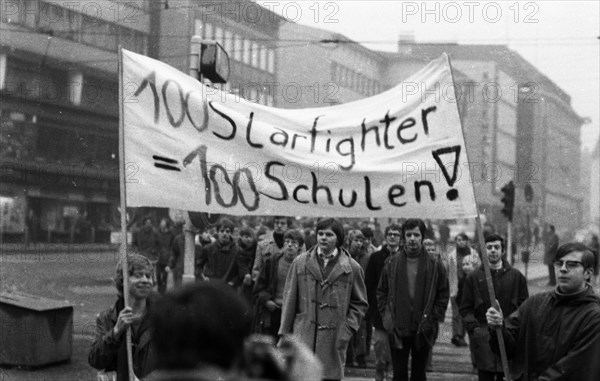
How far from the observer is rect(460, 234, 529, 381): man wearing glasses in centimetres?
712

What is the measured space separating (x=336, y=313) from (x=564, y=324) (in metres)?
2.40

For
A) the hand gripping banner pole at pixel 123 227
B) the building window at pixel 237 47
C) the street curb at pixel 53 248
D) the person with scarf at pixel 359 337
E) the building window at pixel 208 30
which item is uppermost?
the building window at pixel 208 30

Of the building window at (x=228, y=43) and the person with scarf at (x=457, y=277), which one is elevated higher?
the building window at (x=228, y=43)

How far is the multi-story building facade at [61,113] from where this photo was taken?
28.8m

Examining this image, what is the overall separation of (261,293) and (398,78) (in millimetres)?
47673

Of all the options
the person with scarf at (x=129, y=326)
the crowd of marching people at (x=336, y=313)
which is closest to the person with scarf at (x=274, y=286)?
the crowd of marching people at (x=336, y=313)

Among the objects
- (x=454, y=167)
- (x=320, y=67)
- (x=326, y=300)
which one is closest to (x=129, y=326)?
(x=454, y=167)

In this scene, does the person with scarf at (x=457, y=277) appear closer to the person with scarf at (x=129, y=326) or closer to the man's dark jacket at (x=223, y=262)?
the man's dark jacket at (x=223, y=262)

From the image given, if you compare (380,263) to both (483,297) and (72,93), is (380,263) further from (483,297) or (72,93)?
(72,93)

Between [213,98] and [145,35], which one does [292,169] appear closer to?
[213,98]

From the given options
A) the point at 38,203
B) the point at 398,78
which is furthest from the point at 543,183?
the point at 38,203

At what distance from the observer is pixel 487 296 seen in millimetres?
7191

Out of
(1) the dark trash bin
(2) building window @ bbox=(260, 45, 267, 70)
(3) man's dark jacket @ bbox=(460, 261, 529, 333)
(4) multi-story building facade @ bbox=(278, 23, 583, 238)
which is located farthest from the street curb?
(4) multi-story building facade @ bbox=(278, 23, 583, 238)

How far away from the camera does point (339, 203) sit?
622 centimetres
